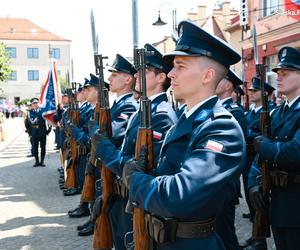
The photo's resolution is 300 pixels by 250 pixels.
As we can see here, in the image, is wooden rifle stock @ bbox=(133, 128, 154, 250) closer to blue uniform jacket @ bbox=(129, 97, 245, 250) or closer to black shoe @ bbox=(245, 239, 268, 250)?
blue uniform jacket @ bbox=(129, 97, 245, 250)

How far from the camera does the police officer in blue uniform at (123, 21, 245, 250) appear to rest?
204 cm

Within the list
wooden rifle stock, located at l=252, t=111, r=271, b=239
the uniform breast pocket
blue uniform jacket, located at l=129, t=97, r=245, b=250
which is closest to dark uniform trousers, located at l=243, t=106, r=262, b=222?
wooden rifle stock, located at l=252, t=111, r=271, b=239

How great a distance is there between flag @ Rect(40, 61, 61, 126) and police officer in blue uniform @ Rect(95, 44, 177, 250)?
→ 6876 mm

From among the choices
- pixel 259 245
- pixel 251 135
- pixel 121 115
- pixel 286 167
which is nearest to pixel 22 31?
pixel 251 135

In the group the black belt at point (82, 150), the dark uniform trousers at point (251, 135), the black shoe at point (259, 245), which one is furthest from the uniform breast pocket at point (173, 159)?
the black belt at point (82, 150)

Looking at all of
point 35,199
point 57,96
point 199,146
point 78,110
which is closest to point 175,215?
point 199,146

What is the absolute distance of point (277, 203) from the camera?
3.39 m

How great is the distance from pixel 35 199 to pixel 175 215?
6.57m

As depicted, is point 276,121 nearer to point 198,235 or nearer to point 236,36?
point 198,235

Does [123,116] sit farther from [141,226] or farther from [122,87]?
[141,226]

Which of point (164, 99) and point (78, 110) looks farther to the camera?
point (78, 110)

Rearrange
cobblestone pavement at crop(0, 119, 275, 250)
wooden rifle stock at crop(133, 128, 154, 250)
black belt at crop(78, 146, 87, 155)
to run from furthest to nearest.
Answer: black belt at crop(78, 146, 87, 155), cobblestone pavement at crop(0, 119, 275, 250), wooden rifle stock at crop(133, 128, 154, 250)

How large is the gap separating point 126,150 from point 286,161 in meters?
1.19

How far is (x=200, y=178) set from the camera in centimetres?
201
